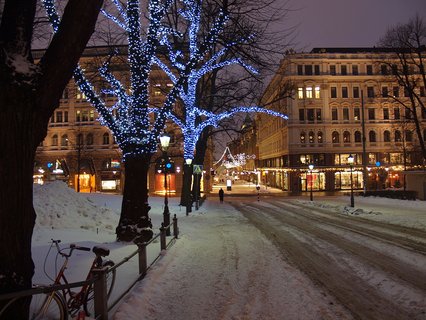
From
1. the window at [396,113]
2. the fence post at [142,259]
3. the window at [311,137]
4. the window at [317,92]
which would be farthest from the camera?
the window at [317,92]

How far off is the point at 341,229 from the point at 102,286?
14615mm

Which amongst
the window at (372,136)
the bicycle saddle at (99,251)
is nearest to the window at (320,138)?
the window at (372,136)

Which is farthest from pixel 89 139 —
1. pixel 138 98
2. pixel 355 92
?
pixel 138 98

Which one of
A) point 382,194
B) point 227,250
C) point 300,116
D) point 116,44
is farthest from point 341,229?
point 300,116

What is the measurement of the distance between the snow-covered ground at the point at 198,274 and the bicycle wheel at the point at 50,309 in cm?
92

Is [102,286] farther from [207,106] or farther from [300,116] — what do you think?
[300,116]

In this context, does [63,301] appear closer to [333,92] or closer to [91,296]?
[91,296]

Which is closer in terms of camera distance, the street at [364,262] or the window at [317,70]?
the street at [364,262]

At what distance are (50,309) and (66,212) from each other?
11227mm

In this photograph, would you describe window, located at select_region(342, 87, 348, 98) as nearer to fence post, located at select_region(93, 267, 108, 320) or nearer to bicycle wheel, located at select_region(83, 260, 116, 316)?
bicycle wheel, located at select_region(83, 260, 116, 316)

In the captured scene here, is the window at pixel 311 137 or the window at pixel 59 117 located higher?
the window at pixel 59 117

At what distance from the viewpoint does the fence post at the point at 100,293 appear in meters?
5.76

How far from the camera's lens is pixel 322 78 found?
6894cm

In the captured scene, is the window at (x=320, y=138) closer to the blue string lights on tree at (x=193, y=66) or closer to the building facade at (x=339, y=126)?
the building facade at (x=339, y=126)
